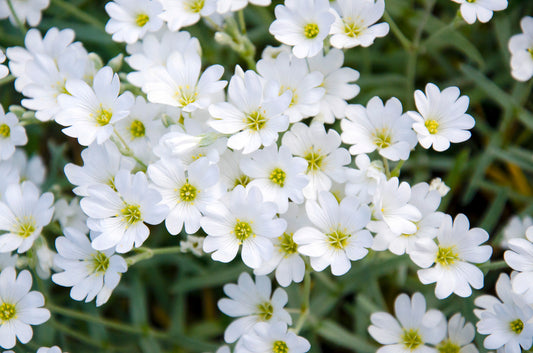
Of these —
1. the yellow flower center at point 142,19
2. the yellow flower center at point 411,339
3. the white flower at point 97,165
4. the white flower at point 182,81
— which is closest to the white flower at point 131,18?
the yellow flower center at point 142,19

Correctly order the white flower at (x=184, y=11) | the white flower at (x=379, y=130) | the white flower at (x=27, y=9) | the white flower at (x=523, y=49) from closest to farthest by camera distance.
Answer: the white flower at (x=379, y=130) < the white flower at (x=184, y=11) < the white flower at (x=523, y=49) < the white flower at (x=27, y=9)

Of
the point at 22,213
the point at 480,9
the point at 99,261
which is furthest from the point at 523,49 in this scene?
the point at 22,213

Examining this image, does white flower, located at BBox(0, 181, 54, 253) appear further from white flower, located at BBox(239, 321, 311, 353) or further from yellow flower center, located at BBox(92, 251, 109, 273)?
white flower, located at BBox(239, 321, 311, 353)

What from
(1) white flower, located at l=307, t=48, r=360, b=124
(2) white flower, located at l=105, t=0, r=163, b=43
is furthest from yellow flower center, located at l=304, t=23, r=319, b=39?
(2) white flower, located at l=105, t=0, r=163, b=43

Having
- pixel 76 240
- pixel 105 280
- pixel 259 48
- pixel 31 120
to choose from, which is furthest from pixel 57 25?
pixel 105 280

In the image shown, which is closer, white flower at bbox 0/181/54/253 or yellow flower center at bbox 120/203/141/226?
yellow flower center at bbox 120/203/141/226

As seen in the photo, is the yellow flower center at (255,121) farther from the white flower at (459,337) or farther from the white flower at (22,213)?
the white flower at (459,337)

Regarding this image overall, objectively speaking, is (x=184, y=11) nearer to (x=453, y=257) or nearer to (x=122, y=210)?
(x=122, y=210)
